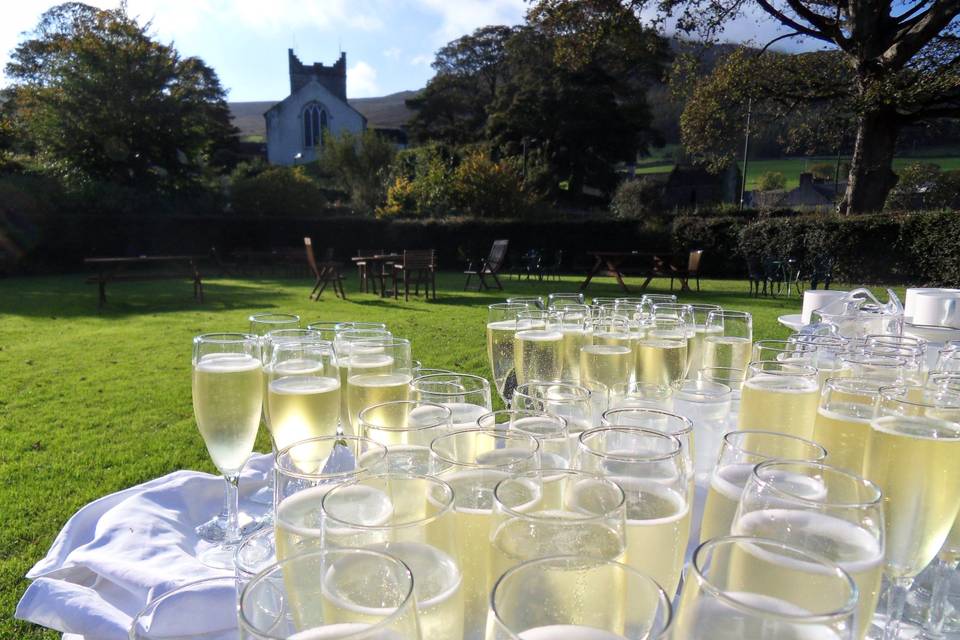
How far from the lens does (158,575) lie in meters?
1.23

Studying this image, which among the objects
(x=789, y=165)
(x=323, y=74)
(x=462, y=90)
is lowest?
(x=789, y=165)

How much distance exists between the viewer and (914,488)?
3.46 feet

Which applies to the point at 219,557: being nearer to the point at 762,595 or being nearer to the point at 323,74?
the point at 762,595

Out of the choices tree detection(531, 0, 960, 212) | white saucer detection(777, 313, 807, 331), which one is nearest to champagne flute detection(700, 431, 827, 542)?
white saucer detection(777, 313, 807, 331)

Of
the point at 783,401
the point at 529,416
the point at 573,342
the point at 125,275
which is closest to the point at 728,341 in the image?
the point at 573,342

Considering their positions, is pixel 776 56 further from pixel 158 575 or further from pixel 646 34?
pixel 158 575

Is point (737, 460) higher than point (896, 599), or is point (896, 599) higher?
point (737, 460)

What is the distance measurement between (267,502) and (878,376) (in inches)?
67.2

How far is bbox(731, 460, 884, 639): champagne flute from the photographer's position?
2.46 ft

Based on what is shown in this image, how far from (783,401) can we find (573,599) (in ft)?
3.38

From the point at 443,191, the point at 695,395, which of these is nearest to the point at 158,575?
the point at 695,395

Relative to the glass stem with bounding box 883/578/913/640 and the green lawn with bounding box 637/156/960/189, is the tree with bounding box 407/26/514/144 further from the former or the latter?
the glass stem with bounding box 883/578/913/640

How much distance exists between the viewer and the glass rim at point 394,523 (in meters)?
0.72

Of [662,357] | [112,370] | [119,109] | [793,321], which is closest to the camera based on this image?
[662,357]
